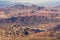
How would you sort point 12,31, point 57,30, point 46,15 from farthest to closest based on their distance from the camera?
point 46,15 → point 57,30 → point 12,31

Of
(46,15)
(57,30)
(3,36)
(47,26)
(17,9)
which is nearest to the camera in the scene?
(3,36)

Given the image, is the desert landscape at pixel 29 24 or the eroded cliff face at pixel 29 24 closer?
the desert landscape at pixel 29 24

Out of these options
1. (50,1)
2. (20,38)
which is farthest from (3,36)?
(50,1)

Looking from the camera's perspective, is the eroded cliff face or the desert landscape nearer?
the desert landscape

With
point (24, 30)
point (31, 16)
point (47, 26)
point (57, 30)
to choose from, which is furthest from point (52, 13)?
point (24, 30)

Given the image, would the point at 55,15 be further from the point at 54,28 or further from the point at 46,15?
the point at 54,28

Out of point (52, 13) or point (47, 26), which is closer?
point (47, 26)
